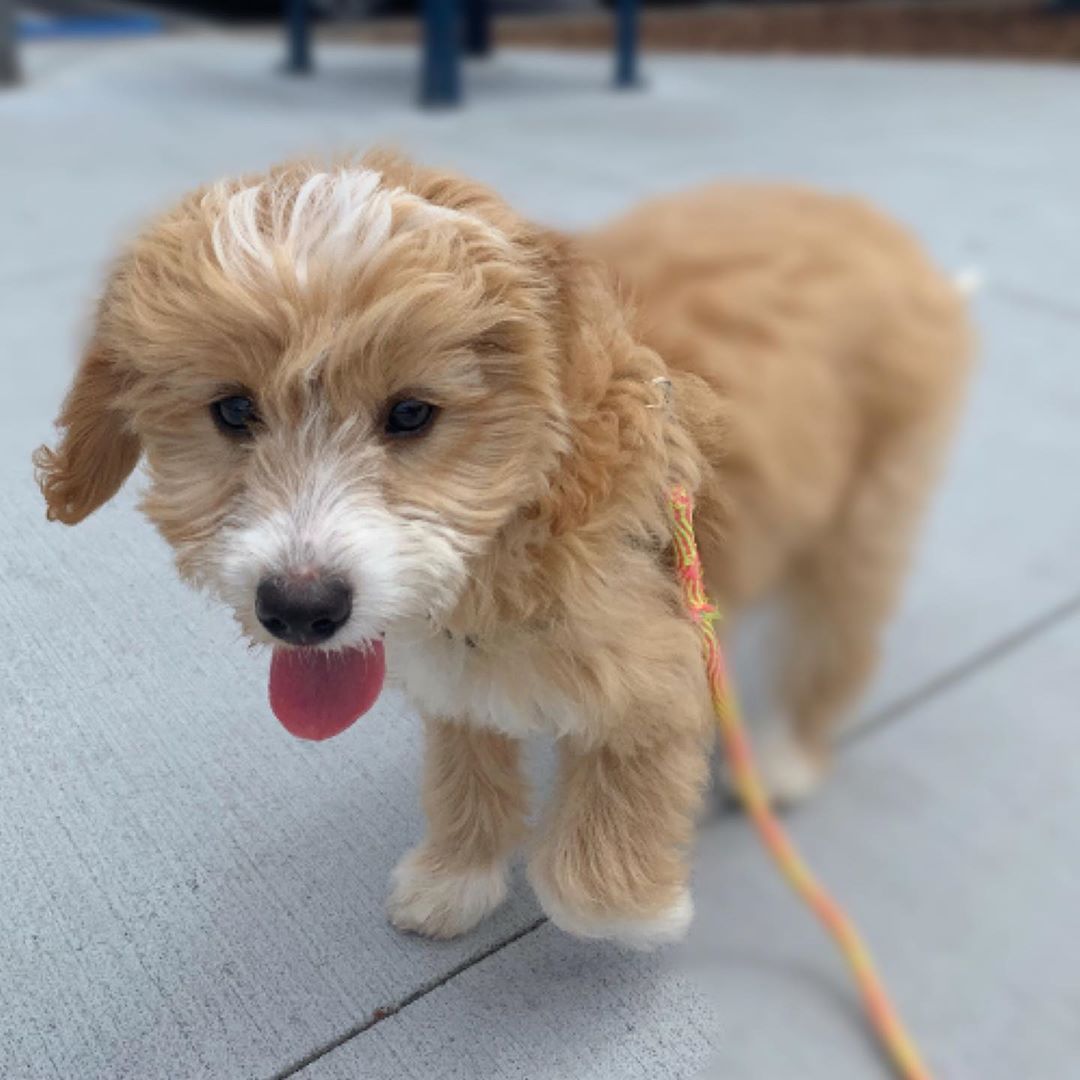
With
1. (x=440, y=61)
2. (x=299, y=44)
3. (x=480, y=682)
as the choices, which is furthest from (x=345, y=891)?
(x=299, y=44)

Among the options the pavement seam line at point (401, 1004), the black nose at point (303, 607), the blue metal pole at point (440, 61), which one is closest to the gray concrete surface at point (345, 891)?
the pavement seam line at point (401, 1004)

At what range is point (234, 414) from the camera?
0.91 m

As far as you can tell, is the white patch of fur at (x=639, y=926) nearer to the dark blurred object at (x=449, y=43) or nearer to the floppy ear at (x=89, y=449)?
the floppy ear at (x=89, y=449)

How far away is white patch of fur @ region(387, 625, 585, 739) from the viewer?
997 mm

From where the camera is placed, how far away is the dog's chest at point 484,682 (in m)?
1.00

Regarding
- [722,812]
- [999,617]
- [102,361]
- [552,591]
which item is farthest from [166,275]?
[999,617]

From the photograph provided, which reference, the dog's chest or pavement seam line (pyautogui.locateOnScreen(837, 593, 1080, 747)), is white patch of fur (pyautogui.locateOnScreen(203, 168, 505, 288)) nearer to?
the dog's chest

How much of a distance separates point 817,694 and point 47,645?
106 centimetres

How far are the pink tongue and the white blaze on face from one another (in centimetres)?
5

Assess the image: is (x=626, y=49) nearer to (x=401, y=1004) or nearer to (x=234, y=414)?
(x=234, y=414)

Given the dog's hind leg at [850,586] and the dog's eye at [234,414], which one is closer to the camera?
the dog's eye at [234,414]

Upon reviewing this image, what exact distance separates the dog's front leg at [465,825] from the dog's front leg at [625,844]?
0.08m

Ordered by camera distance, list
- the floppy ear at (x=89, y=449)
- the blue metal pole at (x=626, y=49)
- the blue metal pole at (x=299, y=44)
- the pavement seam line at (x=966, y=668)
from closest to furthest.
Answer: the floppy ear at (x=89, y=449) < the pavement seam line at (x=966, y=668) < the blue metal pole at (x=626, y=49) < the blue metal pole at (x=299, y=44)

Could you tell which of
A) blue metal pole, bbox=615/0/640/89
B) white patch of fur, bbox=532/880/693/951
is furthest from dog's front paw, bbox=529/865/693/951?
blue metal pole, bbox=615/0/640/89
